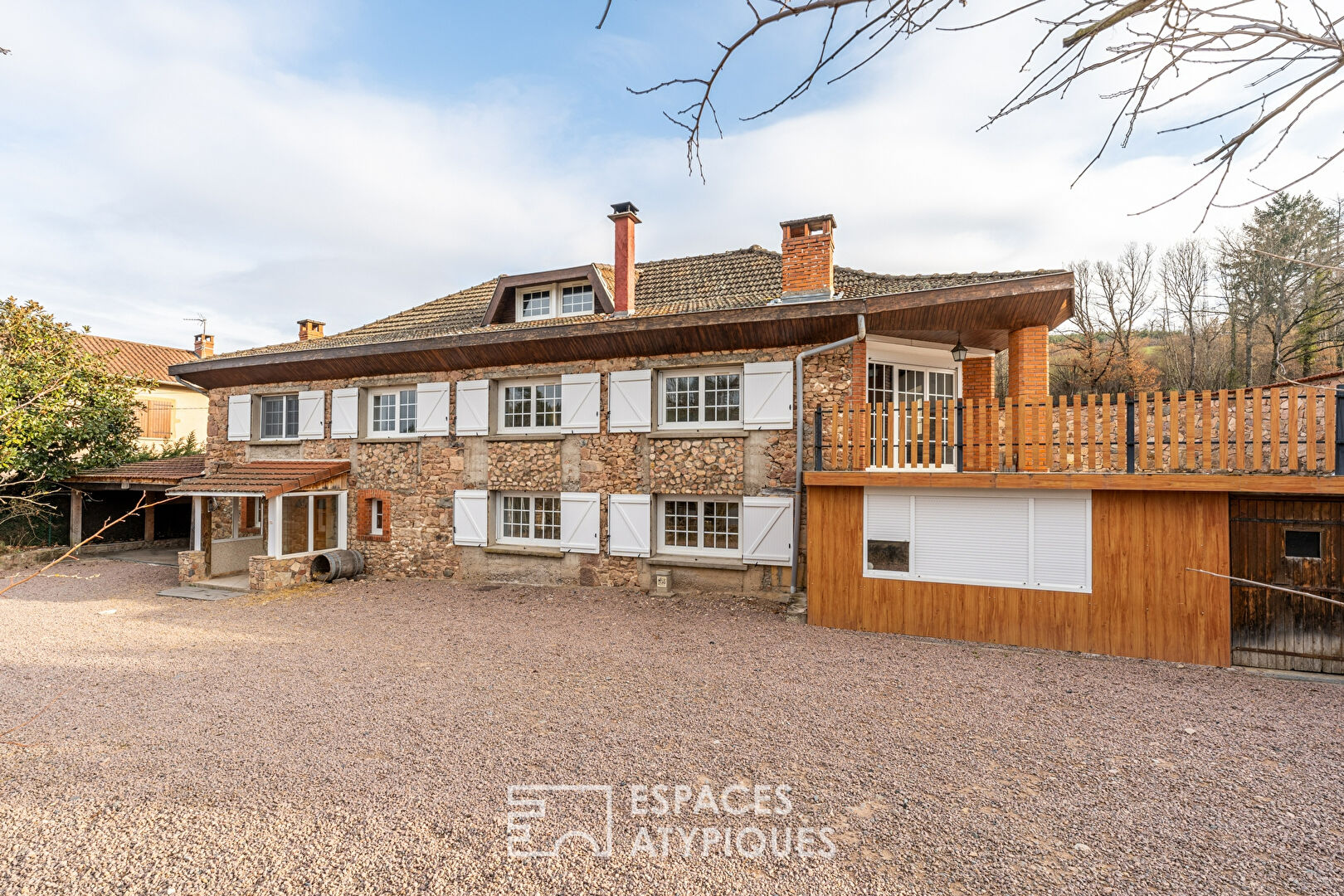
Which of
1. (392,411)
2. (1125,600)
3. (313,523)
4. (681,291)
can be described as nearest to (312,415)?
(392,411)

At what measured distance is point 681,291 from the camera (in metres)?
12.2

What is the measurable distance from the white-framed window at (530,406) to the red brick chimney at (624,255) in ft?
6.22

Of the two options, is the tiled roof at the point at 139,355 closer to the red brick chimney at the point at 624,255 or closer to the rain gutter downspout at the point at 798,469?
the red brick chimney at the point at 624,255

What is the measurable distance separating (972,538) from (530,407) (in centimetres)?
787

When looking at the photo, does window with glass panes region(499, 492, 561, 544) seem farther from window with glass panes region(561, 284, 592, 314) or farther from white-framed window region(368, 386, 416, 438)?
window with glass panes region(561, 284, 592, 314)

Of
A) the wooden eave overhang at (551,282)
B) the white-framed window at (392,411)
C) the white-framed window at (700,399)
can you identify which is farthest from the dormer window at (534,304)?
the white-framed window at (700,399)

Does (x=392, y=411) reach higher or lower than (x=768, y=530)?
higher

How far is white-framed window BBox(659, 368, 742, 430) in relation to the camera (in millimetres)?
10242

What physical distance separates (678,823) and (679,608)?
578 cm

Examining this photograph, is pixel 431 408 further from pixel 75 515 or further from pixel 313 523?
pixel 75 515

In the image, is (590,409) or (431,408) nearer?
(590,409)

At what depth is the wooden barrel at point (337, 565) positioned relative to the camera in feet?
39.0

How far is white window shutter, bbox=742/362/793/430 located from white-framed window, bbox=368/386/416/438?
692 centimetres

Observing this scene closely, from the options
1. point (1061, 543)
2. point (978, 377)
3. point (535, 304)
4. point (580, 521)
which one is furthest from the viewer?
point (535, 304)
